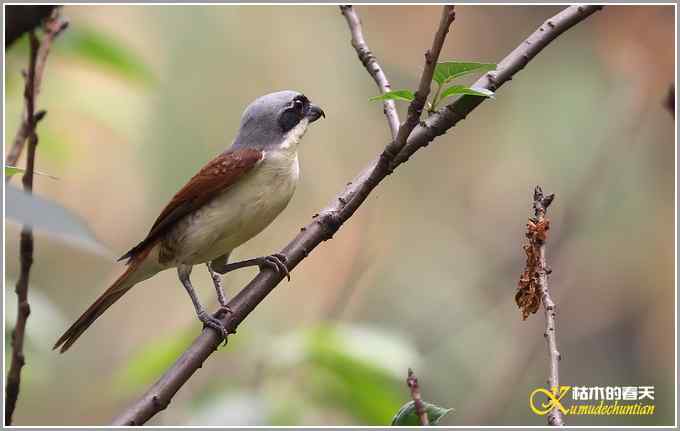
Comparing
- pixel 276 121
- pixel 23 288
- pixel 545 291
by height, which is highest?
pixel 276 121

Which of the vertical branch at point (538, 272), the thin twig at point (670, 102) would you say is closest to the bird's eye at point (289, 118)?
the vertical branch at point (538, 272)

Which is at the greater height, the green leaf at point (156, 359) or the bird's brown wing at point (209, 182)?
the bird's brown wing at point (209, 182)

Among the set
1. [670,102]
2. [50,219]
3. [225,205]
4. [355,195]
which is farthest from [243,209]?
[50,219]

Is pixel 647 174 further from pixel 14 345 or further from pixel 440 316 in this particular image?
pixel 14 345

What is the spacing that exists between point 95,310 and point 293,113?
1.45 meters

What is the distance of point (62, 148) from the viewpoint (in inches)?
146

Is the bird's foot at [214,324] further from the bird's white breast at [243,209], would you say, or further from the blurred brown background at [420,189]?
the blurred brown background at [420,189]

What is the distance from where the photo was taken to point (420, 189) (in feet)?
24.2

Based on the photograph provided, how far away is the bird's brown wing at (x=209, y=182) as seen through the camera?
389 centimetres

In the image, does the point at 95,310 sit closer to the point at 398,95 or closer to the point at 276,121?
the point at 276,121

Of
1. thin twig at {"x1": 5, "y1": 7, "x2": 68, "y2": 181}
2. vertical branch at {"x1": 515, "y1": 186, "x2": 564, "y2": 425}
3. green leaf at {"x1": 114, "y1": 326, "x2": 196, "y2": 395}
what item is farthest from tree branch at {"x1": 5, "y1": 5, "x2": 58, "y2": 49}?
green leaf at {"x1": 114, "y1": 326, "x2": 196, "y2": 395}

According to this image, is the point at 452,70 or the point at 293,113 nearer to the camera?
the point at 452,70

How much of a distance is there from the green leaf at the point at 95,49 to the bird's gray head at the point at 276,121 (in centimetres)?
87

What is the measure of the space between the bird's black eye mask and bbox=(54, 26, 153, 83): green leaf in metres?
0.99
